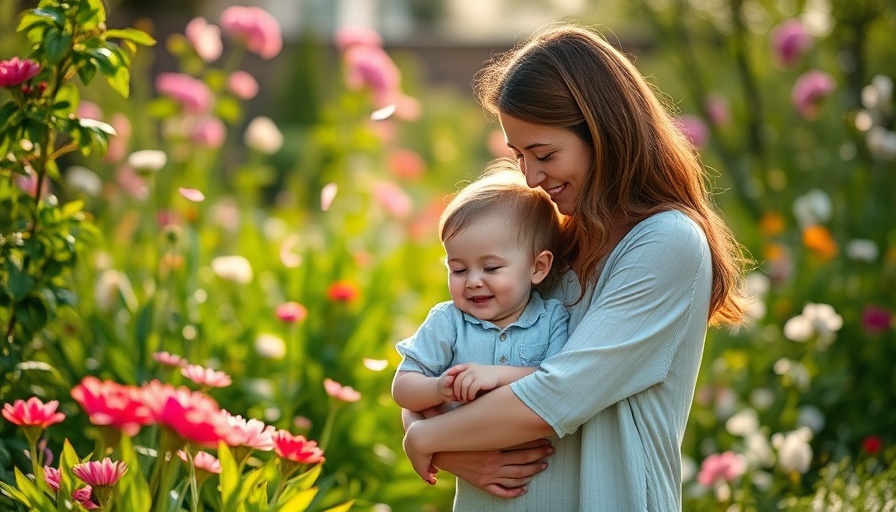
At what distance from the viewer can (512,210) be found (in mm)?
2172

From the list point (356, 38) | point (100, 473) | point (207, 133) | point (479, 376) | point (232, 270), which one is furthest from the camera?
point (356, 38)

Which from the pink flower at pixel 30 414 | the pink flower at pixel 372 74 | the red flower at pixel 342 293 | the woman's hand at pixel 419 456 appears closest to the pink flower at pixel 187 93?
the pink flower at pixel 372 74

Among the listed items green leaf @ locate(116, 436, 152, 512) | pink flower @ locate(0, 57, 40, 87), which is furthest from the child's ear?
pink flower @ locate(0, 57, 40, 87)

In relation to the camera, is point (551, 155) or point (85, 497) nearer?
point (85, 497)

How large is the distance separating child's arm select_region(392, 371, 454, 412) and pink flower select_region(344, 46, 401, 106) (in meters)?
2.63

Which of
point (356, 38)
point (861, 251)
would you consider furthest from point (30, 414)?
point (861, 251)

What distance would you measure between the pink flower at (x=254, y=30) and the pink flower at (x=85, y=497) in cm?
263

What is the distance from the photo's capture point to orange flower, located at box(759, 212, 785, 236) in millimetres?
5016

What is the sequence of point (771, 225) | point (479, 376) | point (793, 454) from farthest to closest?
point (771, 225)
point (793, 454)
point (479, 376)

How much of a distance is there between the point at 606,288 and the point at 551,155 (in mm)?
290

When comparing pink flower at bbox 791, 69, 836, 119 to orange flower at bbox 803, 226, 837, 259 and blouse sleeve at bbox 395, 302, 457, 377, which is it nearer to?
orange flower at bbox 803, 226, 837, 259

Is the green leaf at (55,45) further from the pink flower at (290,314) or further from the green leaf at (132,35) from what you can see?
the pink flower at (290,314)

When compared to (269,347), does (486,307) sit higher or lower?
higher

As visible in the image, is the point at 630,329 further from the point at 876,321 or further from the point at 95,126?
the point at 876,321
